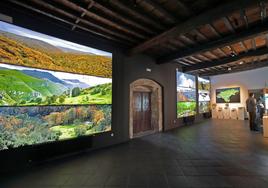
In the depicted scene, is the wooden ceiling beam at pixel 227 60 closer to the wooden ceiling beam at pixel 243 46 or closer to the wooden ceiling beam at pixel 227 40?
the wooden ceiling beam at pixel 243 46

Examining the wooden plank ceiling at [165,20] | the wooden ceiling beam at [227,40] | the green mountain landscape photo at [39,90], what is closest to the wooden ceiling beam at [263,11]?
the wooden plank ceiling at [165,20]

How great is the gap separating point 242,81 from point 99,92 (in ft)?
37.3

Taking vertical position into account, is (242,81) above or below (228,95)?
above

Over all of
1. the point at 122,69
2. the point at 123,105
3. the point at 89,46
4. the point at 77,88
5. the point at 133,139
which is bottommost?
the point at 133,139

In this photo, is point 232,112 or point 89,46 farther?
point 232,112

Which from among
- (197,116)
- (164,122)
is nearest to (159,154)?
(164,122)

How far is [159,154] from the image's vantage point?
13.6 feet

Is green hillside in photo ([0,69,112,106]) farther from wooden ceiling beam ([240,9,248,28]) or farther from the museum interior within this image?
wooden ceiling beam ([240,9,248,28])

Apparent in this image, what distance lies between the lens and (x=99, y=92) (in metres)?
4.84

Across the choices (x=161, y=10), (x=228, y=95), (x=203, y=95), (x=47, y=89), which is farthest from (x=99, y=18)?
(x=228, y=95)

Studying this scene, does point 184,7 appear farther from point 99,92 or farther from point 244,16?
point 99,92

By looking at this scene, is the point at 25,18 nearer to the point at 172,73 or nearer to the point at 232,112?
the point at 172,73

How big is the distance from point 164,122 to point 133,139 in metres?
2.22

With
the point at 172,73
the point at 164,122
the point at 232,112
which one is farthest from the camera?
the point at 232,112
